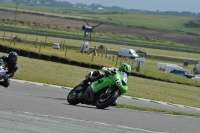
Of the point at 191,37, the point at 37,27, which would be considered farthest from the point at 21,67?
the point at 191,37

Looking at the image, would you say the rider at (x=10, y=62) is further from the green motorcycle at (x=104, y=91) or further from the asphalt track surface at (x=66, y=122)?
the asphalt track surface at (x=66, y=122)

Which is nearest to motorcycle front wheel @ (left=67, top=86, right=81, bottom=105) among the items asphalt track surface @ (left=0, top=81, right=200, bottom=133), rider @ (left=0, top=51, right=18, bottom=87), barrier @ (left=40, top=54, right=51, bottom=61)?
asphalt track surface @ (left=0, top=81, right=200, bottom=133)

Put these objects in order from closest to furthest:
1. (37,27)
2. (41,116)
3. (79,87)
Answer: (41,116)
(79,87)
(37,27)

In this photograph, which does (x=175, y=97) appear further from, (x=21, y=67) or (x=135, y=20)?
(x=135, y=20)

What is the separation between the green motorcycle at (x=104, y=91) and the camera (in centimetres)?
1391

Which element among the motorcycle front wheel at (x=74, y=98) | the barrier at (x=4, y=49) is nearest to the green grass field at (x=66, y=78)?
the barrier at (x=4, y=49)

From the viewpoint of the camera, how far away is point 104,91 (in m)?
14.2

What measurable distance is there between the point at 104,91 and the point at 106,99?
10.5 inches

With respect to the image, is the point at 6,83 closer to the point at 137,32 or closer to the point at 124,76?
the point at 124,76

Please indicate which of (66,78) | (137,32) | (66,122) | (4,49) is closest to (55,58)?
(4,49)

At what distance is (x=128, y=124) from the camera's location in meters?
11.4

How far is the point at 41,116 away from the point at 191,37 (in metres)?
117

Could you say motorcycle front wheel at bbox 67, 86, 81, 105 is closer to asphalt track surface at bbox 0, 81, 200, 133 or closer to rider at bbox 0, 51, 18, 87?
asphalt track surface at bbox 0, 81, 200, 133

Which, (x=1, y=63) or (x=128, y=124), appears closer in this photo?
(x=128, y=124)
